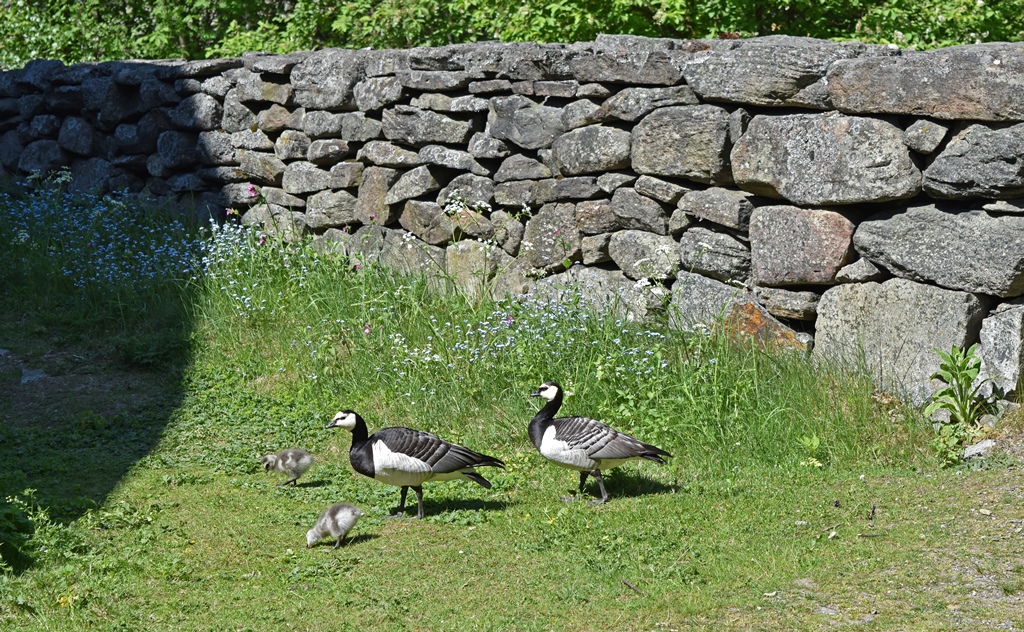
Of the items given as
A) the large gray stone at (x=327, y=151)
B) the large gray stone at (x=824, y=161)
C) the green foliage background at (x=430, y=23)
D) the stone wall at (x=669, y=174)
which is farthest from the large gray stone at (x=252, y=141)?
the large gray stone at (x=824, y=161)

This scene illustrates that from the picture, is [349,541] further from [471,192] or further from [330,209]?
[330,209]

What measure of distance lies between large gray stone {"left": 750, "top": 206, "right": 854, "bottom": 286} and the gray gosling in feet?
9.82

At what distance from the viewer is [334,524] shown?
208 inches

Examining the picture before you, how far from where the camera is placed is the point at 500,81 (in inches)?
322

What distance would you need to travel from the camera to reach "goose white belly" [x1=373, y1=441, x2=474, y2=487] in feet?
18.2

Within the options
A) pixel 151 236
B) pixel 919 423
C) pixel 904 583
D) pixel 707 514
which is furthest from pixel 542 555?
pixel 151 236

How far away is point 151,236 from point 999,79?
7303 mm

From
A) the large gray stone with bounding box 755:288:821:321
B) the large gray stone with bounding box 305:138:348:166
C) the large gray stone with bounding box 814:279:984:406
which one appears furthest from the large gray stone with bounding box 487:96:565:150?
the large gray stone with bounding box 814:279:984:406

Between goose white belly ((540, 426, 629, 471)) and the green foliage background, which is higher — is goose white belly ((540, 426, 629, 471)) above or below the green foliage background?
below

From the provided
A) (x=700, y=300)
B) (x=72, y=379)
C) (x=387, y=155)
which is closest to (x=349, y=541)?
(x=700, y=300)

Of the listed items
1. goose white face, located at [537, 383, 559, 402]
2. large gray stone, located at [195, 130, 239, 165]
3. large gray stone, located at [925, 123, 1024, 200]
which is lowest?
goose white face, located at [537, 383, 559, 402]

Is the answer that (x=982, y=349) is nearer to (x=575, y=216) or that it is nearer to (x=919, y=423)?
(x=919, y=423)

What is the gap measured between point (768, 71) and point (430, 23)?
6.77 m

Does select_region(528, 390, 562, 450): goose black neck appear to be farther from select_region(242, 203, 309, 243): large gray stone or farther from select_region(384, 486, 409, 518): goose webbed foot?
select_region(242, 203, 309, 243): large gray stone
